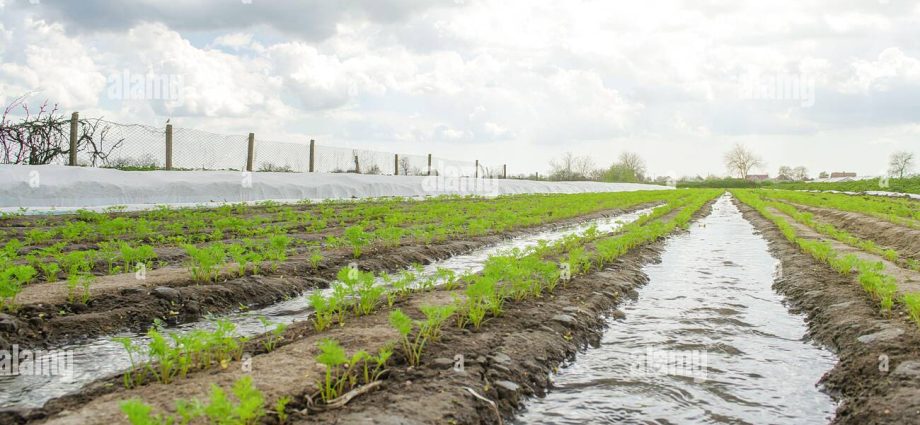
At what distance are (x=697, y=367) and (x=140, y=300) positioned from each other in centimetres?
526

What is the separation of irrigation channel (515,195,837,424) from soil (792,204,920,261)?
5.43 metres

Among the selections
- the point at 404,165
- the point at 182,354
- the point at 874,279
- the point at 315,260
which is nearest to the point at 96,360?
the point at 182,354

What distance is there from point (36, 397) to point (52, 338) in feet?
4.85

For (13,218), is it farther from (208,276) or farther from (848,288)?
(848,288)

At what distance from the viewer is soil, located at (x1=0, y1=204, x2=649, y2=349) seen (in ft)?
17.0

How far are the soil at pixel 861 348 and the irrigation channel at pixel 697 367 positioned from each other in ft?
0.49

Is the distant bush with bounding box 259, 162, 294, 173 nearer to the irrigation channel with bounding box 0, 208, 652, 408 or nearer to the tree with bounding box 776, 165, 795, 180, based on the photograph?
the irrigation channel with bounding box 0, 208, 652, 408

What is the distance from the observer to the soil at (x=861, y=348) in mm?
3641

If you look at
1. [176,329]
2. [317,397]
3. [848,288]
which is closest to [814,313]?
[848,288]

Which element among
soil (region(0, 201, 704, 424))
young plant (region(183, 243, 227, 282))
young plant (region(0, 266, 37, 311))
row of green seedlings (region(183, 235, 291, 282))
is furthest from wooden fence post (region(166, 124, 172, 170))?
soil (region(0, 201, 704, 424))

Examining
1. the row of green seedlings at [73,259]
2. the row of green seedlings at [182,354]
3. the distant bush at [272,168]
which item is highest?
the distant bush at [272,168]

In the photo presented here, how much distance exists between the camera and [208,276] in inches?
268

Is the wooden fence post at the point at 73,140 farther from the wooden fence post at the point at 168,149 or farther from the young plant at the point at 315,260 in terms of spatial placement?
the young plant at the point at 315,260

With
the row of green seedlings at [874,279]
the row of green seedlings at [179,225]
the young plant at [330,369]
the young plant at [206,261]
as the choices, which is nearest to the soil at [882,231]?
the row of green seedlings at [874,279]
